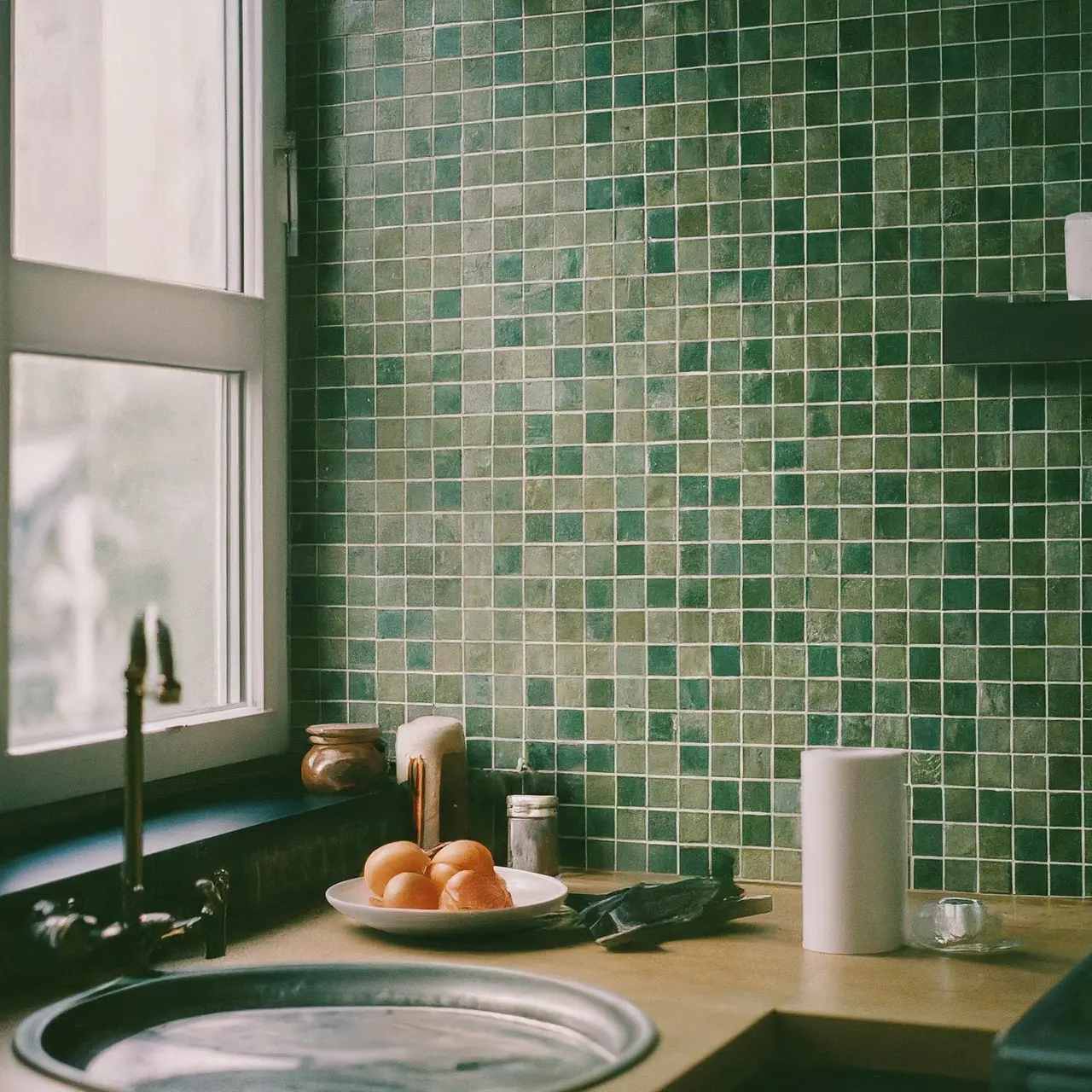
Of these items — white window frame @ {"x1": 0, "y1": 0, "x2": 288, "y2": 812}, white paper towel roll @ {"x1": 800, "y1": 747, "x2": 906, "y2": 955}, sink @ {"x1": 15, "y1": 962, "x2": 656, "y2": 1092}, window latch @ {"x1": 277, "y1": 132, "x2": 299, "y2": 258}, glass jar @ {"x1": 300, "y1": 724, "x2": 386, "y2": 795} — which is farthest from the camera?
window latch @ {"x1": 277, "y1": 132, "x2": 299, "y2": 258}

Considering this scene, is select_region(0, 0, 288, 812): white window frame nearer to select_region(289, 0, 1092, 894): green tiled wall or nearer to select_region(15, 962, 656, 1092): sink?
select_region(289, 0, 1092, 894): green tiled wall

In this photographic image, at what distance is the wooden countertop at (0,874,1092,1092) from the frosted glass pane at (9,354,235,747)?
444mm

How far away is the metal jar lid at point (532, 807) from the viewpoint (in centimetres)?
206

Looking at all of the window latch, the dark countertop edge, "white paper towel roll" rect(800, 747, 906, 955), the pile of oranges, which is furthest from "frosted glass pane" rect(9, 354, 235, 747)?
"white paper towel roll" rect(800, 747, 906, 955)

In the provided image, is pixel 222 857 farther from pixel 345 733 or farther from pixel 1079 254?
pixel 1079 254

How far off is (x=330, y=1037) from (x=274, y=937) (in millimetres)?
342

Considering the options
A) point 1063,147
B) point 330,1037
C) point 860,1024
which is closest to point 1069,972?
point 860,1024

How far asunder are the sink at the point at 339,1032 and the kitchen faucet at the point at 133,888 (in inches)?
2.1

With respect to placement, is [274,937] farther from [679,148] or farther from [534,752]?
[679,148]

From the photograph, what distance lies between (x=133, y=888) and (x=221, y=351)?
100 cm

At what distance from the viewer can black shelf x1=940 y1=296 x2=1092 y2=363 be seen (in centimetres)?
185

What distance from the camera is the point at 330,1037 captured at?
1447mm

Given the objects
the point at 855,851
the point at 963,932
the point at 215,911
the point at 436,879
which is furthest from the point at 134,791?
the point at 963,932

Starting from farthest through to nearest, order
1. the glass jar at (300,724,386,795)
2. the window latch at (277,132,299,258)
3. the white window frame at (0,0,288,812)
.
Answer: the window latch at (277,132,299,258)
the glass jar at (300,724,386,795)
the white window frame at (0,0,288,812)
